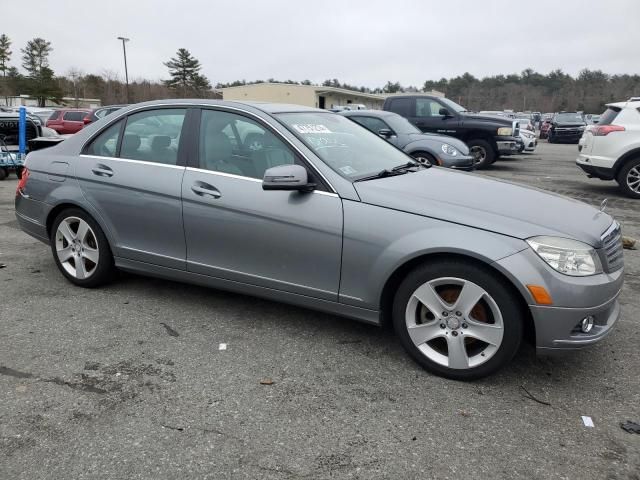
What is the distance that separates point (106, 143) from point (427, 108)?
10.9 meters

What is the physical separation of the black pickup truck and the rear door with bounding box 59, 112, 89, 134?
13.5 metres

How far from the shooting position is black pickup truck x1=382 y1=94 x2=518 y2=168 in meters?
13.3

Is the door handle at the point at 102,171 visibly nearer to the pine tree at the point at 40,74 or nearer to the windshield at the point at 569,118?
the windshield at the point at 569,118

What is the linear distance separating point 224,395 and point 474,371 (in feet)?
4.71

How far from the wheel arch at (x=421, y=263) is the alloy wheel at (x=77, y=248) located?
2.49m

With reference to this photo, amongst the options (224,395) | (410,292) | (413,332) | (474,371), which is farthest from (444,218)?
(224,395)

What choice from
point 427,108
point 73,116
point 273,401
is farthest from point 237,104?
point 73,116

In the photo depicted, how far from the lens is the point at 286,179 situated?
10.6 feet

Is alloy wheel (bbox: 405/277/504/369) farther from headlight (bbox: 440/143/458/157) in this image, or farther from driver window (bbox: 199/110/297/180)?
headlight (bbox: 440/143/458/157)

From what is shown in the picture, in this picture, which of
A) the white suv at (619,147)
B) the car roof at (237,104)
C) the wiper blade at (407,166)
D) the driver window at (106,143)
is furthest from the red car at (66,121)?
the wiper blade at (407,166)

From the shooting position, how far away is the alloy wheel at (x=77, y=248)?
→ 4359 mm

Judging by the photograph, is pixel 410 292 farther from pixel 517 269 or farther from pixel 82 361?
pixel 82 361

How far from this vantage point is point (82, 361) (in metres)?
3.27

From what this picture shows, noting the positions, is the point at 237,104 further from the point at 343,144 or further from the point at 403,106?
the point at 403,106
